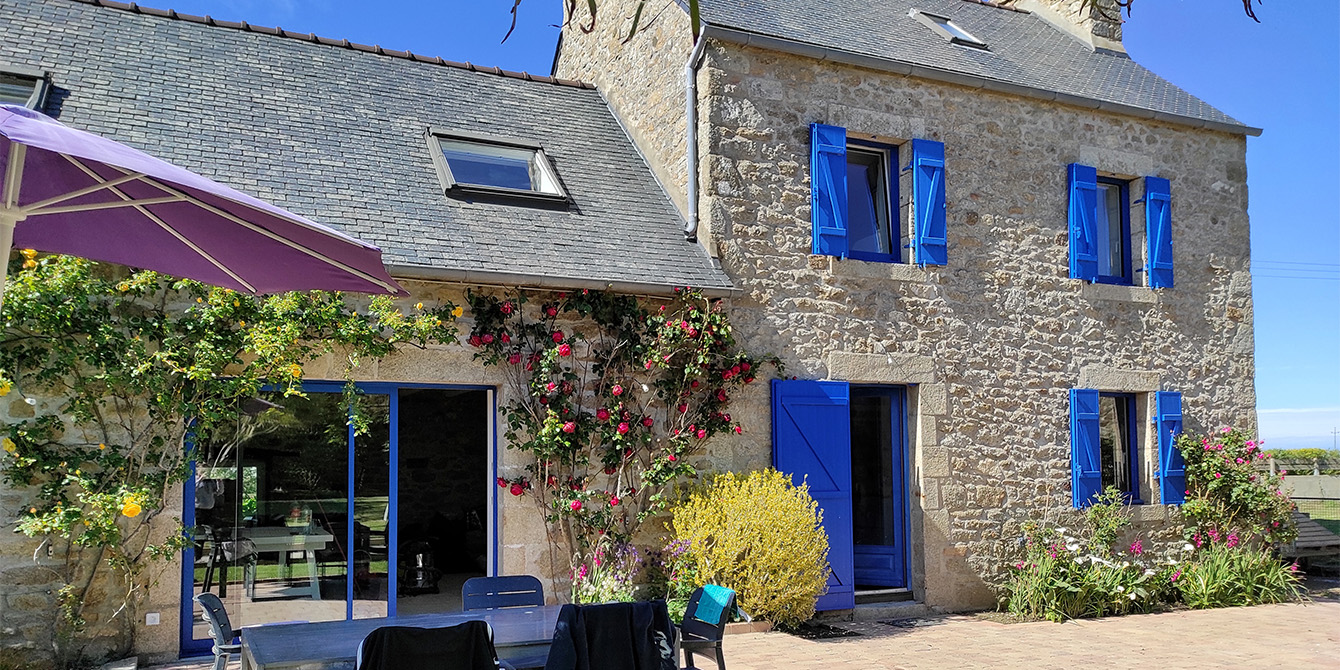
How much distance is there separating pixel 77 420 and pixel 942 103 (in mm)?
7027

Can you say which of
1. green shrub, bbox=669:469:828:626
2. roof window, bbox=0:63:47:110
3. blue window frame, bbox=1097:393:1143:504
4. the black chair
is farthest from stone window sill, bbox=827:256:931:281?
roof window, bbox=0:63:47:110

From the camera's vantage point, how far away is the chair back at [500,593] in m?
5.33

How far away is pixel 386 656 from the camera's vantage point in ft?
12.3

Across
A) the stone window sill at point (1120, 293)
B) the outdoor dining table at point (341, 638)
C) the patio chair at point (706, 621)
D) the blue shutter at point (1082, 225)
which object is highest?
the blue shutter at point (1082, 225)

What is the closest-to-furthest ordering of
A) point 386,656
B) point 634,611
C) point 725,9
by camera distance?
Answer: point 386,656
point 634,611
point 725,9

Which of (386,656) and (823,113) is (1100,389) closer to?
(823,113)

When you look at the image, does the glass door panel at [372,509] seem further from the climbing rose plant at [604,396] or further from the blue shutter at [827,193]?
the blue shutter at [827,193]

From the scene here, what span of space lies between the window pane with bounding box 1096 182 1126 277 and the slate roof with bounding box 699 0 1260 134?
0.85m

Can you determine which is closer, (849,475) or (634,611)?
(634,611)

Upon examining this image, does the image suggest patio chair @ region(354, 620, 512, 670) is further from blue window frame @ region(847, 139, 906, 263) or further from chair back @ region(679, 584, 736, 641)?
blue window frame @ region(847, 139, 906, 263)

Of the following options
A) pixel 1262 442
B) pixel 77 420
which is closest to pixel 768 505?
pixel 77 420

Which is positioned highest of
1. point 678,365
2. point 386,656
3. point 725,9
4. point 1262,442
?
point 725,9

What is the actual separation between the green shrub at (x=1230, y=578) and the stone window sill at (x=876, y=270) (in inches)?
142

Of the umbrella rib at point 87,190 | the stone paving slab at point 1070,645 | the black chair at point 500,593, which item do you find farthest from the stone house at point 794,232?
the umbrella rib at point 87,190
